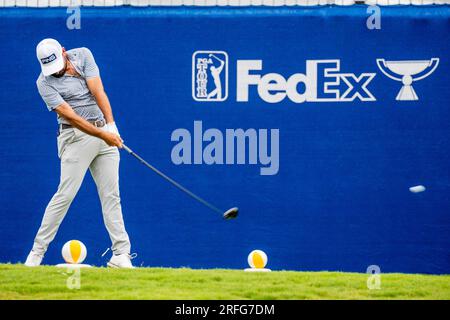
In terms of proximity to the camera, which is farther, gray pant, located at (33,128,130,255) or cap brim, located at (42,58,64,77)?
gray pant, located at (33,128,130,255)

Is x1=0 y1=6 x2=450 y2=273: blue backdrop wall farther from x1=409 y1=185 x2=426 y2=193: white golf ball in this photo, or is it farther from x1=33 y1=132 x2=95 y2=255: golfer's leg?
x1=33 y1=132 x2=95 y2=255: golfer's leg

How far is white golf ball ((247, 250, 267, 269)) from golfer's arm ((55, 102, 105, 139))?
1669 millimetres

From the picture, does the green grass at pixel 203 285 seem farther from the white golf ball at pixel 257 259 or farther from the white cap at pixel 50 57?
the white cap at pixel 50 57

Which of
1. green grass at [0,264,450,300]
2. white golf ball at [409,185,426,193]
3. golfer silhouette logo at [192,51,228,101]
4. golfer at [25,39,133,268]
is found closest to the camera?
green grass at [0,264,450,300]

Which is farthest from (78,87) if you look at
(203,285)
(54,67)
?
(203,285)

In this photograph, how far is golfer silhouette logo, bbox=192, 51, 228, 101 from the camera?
11805mm

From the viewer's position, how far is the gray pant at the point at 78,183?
10664 millimetres

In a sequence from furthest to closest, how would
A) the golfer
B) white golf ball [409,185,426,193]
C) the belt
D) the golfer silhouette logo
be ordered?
the golfer silhouette logo < white golf ball [409,185,426,193] < the belt < the golfer

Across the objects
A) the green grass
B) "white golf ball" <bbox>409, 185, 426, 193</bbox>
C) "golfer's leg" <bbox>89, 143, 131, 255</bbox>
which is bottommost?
the green grass

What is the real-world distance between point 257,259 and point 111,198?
1346mm

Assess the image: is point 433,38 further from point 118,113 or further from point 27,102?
point 27,102

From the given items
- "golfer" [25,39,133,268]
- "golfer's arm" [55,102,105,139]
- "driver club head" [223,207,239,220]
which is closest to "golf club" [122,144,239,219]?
"driver club head" [223,207,239,220]

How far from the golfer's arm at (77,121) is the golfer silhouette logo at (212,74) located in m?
1.57

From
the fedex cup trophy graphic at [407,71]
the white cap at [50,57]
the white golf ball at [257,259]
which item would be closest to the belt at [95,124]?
the white cap at [50,57]
